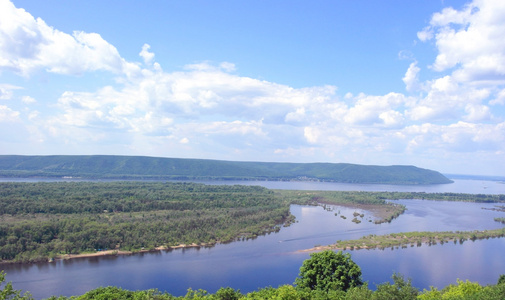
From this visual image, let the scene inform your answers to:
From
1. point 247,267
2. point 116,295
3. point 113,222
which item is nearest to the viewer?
point 116,295

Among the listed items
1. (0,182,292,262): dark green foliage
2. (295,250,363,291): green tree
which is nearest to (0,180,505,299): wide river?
(0,182,292,262): dark green foliage

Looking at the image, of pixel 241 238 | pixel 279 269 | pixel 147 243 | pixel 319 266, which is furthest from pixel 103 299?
pixel 241 238

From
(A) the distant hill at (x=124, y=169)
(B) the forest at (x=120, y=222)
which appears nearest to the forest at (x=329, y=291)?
(B) the forest at (x=120, y=222)

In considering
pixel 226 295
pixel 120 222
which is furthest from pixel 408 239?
pixel 120 222

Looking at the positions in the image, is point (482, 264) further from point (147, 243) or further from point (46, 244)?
point (46, 244)

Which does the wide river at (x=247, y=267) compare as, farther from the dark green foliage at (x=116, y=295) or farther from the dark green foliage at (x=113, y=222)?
the dark green foliage at (x=116, y=295)

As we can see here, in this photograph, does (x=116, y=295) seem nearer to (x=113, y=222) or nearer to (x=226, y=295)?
(x=226, y=295)
